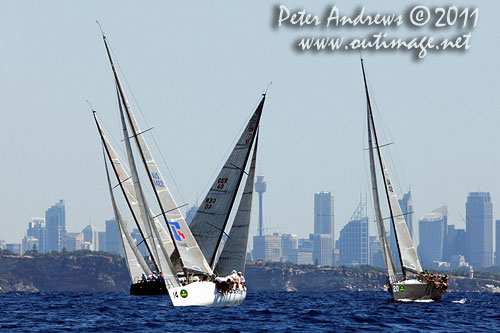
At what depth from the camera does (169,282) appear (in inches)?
1794

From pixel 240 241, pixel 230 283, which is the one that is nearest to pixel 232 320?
pixel 230 283

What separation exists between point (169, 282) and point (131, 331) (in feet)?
29.9

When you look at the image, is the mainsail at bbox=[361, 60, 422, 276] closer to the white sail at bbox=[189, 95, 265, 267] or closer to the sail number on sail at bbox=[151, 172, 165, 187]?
the white sail at bbox=[189, 95, 265, 267]

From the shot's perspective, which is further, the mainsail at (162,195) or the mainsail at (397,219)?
the mainsail at (397,219)

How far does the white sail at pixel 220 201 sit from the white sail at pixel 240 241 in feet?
6.37

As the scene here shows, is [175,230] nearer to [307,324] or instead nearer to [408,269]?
[307,324]

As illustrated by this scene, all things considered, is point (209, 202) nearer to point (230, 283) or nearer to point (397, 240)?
point (230, 283)

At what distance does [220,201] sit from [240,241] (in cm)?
360

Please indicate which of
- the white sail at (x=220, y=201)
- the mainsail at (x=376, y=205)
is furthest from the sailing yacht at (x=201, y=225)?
the mainsail at (x=376, y=205)

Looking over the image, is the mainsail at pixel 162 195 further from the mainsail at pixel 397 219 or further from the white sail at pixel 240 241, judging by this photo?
the mainsail at pixel 397 219

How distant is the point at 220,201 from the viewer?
51.7 meters

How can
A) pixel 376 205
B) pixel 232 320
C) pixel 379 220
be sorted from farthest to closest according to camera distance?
1. pixel 379 220
2. pixel 376 205
3. pixel 232 320

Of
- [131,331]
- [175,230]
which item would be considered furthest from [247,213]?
[131,331]

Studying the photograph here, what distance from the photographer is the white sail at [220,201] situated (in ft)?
169
